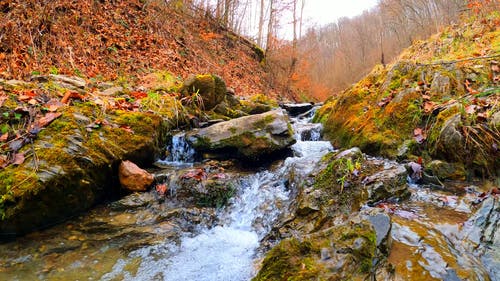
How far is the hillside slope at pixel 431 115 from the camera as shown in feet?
11.9

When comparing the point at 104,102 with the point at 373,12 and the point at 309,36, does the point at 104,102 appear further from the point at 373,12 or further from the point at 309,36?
the point at 373,12

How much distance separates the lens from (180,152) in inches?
211

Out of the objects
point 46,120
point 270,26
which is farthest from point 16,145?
point 270,26

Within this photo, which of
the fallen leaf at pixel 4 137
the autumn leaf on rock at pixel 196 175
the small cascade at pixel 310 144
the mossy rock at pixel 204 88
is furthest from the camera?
the mossy rock at pixel 204 88

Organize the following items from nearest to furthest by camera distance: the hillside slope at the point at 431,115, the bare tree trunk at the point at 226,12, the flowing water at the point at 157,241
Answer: the flowing water at the point at 157,241 → the hillside slope at the point at 431,115 → the bare tree trunk at the point at 226,12

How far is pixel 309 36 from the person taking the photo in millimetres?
23125

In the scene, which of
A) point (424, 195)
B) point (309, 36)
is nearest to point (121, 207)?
point (424, 195)

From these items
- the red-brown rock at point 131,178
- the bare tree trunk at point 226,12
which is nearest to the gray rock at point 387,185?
the red-brown rock at point 131,178

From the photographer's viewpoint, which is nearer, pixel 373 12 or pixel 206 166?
pixel 206 166

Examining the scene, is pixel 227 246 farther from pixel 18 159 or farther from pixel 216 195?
pixel 18 159

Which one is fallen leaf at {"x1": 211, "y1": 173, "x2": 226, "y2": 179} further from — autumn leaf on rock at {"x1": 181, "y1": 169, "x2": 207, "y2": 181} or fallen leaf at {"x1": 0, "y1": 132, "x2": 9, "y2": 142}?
fallen leaf at {"x1": 0, "y1": 132, "x2": 9, "y2": 142}

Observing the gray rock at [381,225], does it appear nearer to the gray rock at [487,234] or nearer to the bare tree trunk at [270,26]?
the gray rock at [487,234]

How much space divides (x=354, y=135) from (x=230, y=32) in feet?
44.4

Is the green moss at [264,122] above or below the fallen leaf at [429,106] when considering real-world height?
below
